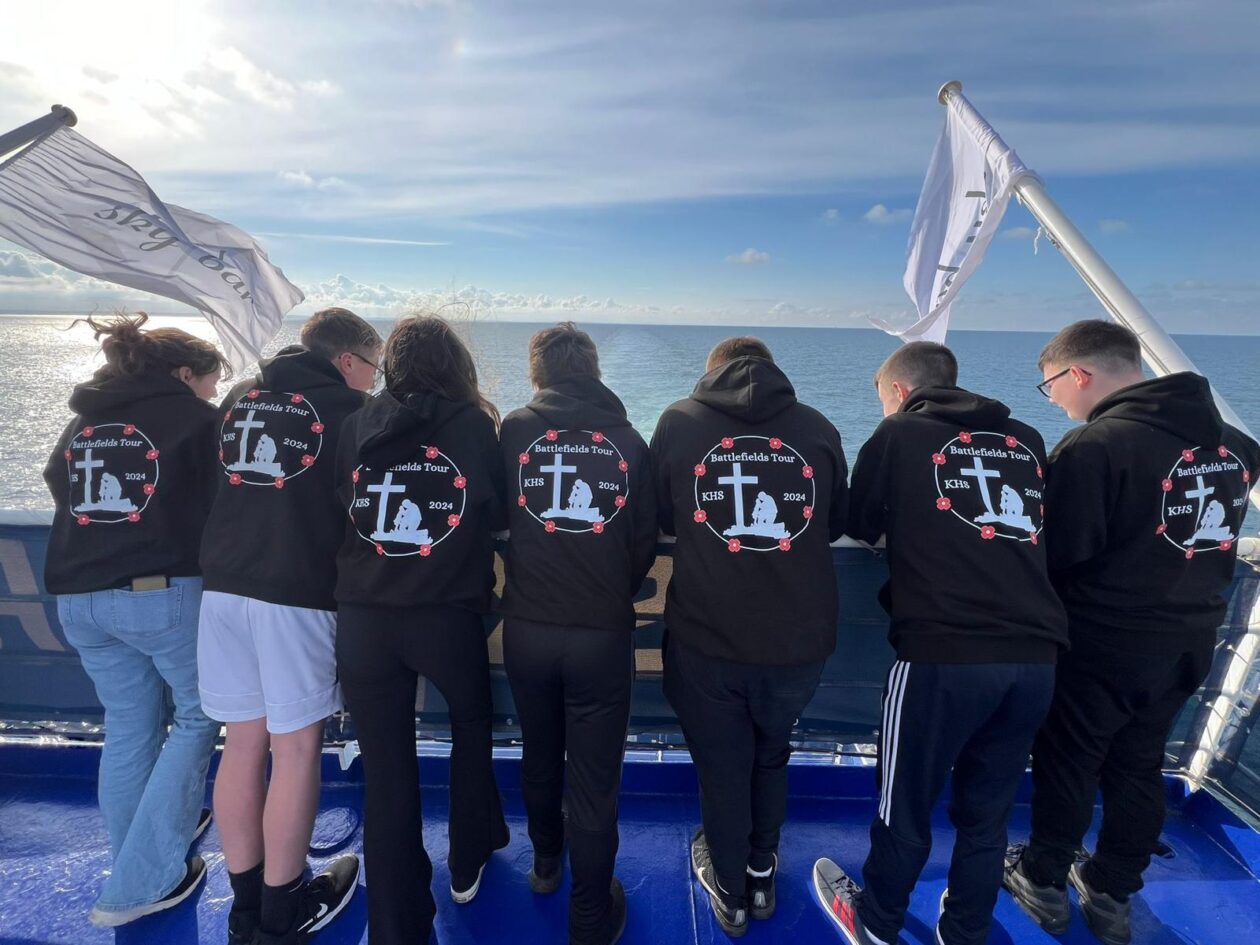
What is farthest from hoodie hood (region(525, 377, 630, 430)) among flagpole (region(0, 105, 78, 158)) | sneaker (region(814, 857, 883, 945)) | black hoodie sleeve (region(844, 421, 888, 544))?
flagpole (region(0, 105, 78, 158))

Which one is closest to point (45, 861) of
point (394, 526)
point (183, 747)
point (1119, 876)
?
point (183, 747)

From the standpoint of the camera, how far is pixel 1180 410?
2.00 metres

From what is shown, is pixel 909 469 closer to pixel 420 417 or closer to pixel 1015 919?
pixel 420 417

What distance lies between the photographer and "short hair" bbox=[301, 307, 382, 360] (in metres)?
2.16

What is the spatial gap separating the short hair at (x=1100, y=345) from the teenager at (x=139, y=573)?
2.76 metres

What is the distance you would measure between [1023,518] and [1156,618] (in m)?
0.54

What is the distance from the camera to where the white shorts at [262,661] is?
6.39ft

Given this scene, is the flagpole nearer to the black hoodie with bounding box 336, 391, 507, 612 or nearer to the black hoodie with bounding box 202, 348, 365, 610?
the black hoodie with bounding box 202, 348, 365, 610

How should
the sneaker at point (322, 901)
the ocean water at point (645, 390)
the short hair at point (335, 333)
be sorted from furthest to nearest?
1. the ocean water at point (645, 390)
2. the short hair at point (335, 333)
3. the sneaker at point (322, 901)

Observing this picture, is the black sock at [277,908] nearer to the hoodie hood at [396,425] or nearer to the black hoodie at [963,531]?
the hoodie hood at [396,425]

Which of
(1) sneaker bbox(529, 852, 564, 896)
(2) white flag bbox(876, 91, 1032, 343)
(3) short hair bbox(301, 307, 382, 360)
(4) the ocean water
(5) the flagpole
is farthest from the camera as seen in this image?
(4) the ocean water

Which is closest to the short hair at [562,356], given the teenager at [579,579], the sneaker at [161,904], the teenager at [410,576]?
the teenager at [579,579]

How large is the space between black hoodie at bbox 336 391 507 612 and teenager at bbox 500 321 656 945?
0.12 m

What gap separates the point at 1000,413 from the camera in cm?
197
